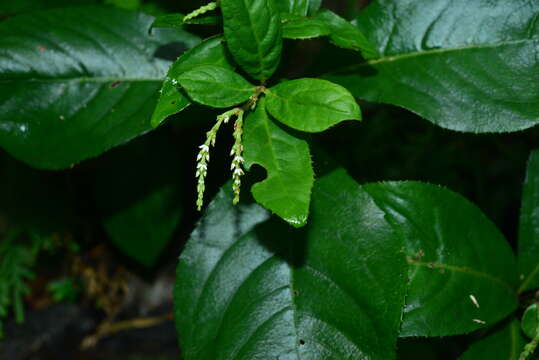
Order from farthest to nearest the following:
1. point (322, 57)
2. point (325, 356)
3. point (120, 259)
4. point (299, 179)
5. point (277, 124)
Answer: point (120, 259) → point (322, 57) → point (325, 356) → point (277, 124) → point (299, 179)

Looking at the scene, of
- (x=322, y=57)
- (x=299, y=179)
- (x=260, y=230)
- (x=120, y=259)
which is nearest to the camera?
(x=299, y=179)

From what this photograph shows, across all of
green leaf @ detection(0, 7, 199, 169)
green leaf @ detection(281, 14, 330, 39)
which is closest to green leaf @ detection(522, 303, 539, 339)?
green leaf @ detection(281, 14, 330, 39)

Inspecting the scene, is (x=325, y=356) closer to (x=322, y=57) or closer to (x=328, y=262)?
(x=328, y=262)

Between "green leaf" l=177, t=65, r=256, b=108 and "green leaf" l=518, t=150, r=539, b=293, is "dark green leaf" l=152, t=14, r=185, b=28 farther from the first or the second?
"green leaf" l=518, t=150, r=539, b=293

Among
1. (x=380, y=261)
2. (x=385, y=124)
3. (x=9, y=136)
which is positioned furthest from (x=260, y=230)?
(x=385, y=124)

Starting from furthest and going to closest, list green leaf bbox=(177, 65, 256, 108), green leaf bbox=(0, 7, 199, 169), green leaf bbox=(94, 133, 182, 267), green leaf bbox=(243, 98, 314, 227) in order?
green leaf bbox=(94, 133, 182, 267) < green leaf bbox=(0, 7, 199, 169) < green leaf bbox=(177, 65, 256, 108) < green leaf bbox=(243, 98, 314, 227)

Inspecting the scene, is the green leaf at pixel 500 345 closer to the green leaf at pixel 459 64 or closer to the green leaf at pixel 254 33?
the green leaf at pixel 459 64

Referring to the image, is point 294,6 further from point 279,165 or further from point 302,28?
point 279,165
